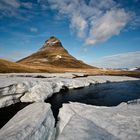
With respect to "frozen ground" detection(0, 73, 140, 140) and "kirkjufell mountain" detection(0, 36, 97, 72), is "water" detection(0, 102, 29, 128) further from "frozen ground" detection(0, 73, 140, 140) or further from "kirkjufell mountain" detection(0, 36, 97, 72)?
"kirkjufell mountain" detection(0, 36, 97, 72)

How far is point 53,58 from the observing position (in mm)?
152875

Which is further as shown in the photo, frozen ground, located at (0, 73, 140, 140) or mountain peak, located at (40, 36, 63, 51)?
mountain peak, located at (40, 36, 63, 51)

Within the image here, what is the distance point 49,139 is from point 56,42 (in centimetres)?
18447

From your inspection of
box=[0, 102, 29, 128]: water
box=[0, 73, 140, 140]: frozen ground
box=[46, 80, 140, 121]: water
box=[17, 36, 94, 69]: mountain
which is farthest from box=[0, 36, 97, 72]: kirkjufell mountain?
box=[0, 73, 140, 140]: frozen ground

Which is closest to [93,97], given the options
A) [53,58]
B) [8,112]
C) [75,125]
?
[8,112]

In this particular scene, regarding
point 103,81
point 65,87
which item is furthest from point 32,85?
Answer: point 103,81

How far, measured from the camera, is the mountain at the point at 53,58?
13938 centimetres

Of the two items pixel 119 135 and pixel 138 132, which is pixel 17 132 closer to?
pixel 119 135

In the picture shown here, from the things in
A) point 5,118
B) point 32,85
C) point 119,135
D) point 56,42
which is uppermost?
point 56,42

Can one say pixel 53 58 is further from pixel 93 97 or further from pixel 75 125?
pixel 75 125

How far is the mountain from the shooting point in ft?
457

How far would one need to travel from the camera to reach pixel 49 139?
34.0 ft

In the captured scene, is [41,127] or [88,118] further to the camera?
[88,118]

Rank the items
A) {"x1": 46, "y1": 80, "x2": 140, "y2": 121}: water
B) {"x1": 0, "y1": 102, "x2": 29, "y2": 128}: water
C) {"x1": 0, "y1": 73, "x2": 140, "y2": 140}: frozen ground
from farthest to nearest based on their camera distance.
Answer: {"x1": 46, "y1": 80, "x2": 140, "y2": 121}: water < {"x1": 0, "y1": 102, "x2": 29, "y2": 128}: water < {"x1": 0, "y1": 73, "x2": 140, "y2": 140}: frozen ground
